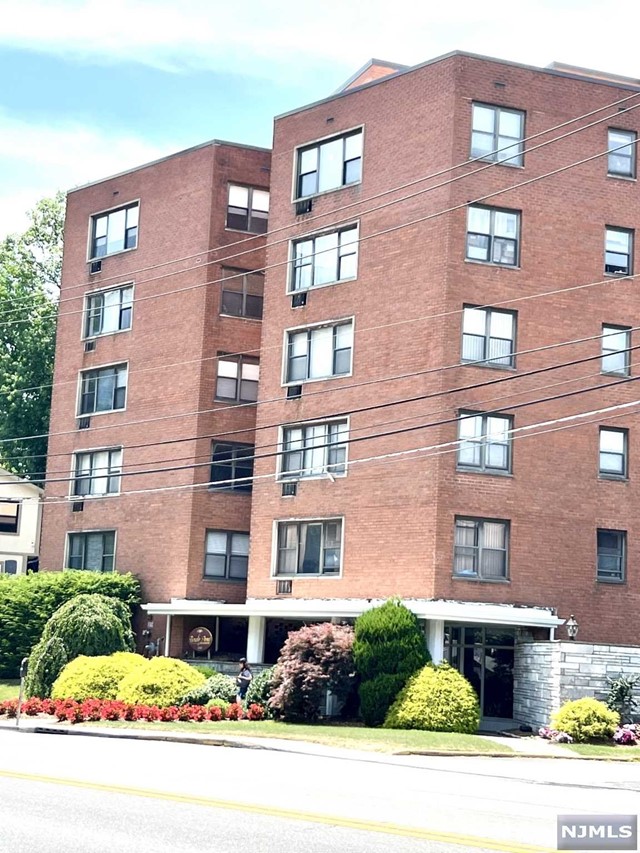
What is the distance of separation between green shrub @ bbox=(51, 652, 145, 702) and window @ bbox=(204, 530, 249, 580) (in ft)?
25.1

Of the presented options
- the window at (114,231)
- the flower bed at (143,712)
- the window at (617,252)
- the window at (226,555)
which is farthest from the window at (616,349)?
the window at (114,231)

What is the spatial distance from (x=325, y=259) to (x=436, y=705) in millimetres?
15603

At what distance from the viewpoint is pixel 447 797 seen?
1945cm

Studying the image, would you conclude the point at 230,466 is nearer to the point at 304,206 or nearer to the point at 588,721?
the point at 304,206

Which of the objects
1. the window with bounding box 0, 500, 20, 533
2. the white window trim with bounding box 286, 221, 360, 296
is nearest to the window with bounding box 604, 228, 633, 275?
the white window trim with bounding box 286, 221, 360, 296

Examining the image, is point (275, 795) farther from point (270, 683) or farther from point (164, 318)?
point (164, 318)

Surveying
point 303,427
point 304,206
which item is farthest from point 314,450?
point 304,206

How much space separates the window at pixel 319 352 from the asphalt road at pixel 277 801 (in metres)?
18.0

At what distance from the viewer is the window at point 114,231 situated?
53344mm

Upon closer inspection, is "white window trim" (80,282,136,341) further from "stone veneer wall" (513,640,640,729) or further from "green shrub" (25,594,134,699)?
"stone veneer wall" (513,640,640,729)

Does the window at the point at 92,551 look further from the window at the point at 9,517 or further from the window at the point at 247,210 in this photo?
the window at the point at 9,517

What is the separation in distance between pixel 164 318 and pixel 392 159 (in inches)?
453

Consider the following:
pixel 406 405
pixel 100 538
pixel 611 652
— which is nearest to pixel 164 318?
pixel 100 538

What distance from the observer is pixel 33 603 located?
49719 mm
